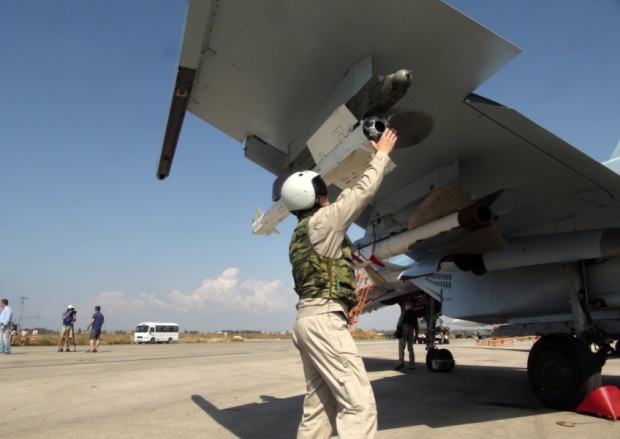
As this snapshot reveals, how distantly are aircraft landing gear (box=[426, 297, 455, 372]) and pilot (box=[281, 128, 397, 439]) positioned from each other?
7732mm

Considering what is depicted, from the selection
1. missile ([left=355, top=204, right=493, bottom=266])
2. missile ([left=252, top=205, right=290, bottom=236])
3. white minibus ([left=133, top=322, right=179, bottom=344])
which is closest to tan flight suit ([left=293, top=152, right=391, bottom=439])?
missile ([left=355, top=204, right=493, bottom=266])

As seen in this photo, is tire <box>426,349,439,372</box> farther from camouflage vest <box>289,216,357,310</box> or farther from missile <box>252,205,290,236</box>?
camouflage vest <box>289,216,357,310</box>

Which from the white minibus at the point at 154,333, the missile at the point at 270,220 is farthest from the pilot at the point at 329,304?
the white minibus at the point at 154,333

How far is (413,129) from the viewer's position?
4.96 meters

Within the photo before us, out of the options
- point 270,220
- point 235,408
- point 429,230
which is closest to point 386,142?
A: point 429,230

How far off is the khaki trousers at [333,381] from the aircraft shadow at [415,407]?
147 centimetres

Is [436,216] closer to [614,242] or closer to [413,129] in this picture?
[413,129]

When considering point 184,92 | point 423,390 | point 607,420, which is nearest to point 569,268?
point 607,420

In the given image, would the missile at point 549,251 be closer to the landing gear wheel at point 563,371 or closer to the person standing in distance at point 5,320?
the landing gear wheel at point 563,371

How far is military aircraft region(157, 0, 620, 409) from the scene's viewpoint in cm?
405

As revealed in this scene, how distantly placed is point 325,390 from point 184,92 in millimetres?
3653

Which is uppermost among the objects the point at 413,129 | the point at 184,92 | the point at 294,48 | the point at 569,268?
the point at 294,48

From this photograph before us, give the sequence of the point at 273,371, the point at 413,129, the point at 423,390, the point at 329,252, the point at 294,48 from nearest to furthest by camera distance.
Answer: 1. the point at 329,252
2. the point at 294,48
3. the point at 413,129
4. the point at 423,390
5. the point at 273,371

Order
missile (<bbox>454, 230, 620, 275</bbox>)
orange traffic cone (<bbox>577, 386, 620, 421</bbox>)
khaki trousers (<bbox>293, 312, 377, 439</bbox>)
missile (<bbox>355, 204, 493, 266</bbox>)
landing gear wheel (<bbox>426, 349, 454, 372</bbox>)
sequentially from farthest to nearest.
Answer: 1. landing gear wheel (<bbox>426, 349, 454, 372</bbox>)
2. missile (<bbox>454, 230, 620, 275</bbox>)
3. missile (<bbox>355, 204, 493, 266</bbox>)
4. orange traffic cone (<bbox>577, 386, 620, 421</bbox>)
5. khaki trousers (<bbox>293, 312, 377, 439</bbox>)
